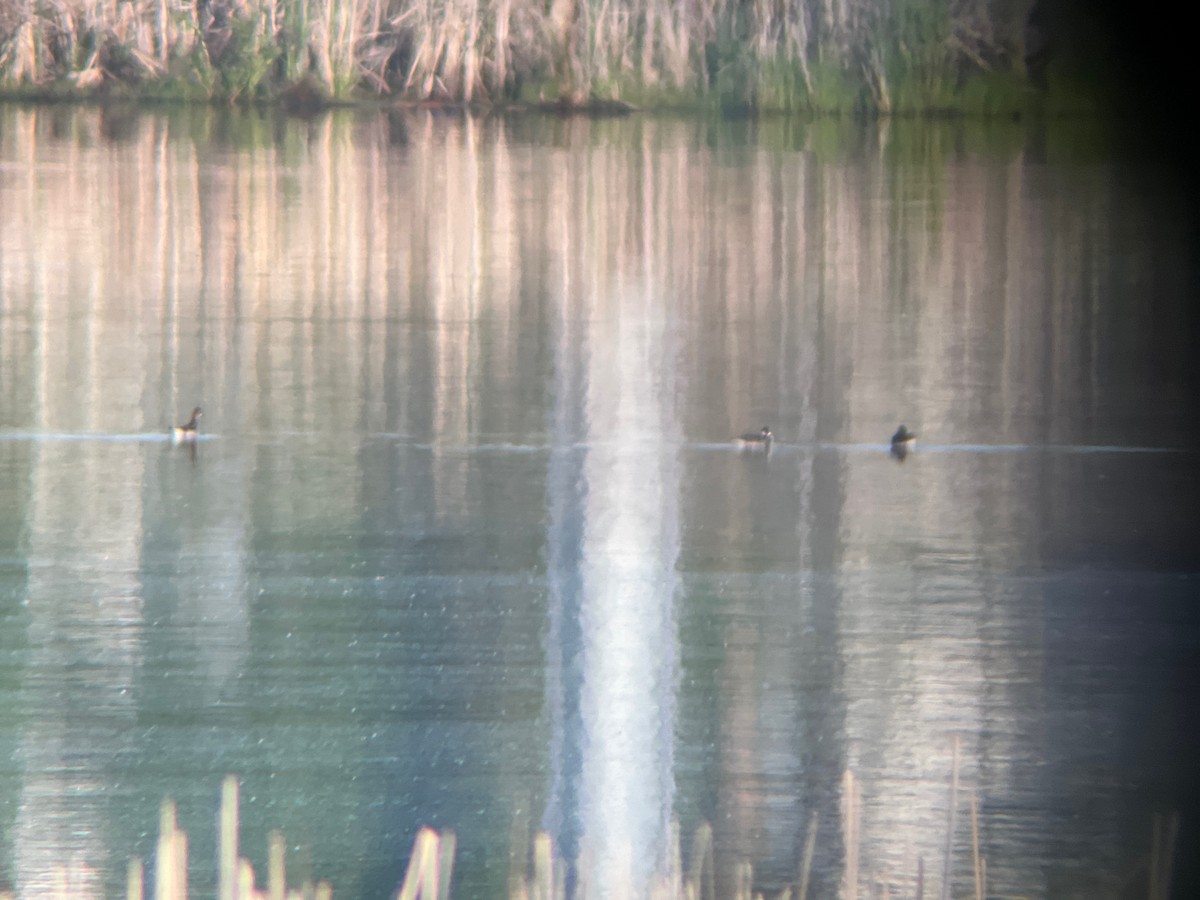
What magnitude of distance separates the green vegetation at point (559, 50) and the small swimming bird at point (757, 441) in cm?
1880

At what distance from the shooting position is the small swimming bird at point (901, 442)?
26.0 ft

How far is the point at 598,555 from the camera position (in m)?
6.47

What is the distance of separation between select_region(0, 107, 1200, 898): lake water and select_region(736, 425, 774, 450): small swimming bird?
0.26ft

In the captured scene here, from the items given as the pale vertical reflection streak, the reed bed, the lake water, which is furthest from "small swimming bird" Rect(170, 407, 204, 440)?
the reed bed

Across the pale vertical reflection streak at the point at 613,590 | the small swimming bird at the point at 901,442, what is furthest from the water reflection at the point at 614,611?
the small swimming bird at the point at 901,442

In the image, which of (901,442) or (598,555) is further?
(901,442)

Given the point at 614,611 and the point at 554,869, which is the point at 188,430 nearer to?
the point at 614,611

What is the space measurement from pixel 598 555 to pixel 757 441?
1610 mm

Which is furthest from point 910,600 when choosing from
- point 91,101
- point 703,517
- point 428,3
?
point 91,101

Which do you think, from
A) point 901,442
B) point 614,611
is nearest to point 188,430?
point 901,442

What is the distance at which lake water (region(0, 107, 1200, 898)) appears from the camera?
177 inches

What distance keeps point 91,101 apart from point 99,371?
19648 millimetres

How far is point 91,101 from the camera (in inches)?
1109

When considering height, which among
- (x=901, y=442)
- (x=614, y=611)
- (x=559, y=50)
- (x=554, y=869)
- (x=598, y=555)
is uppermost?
(x=559, y=50)
